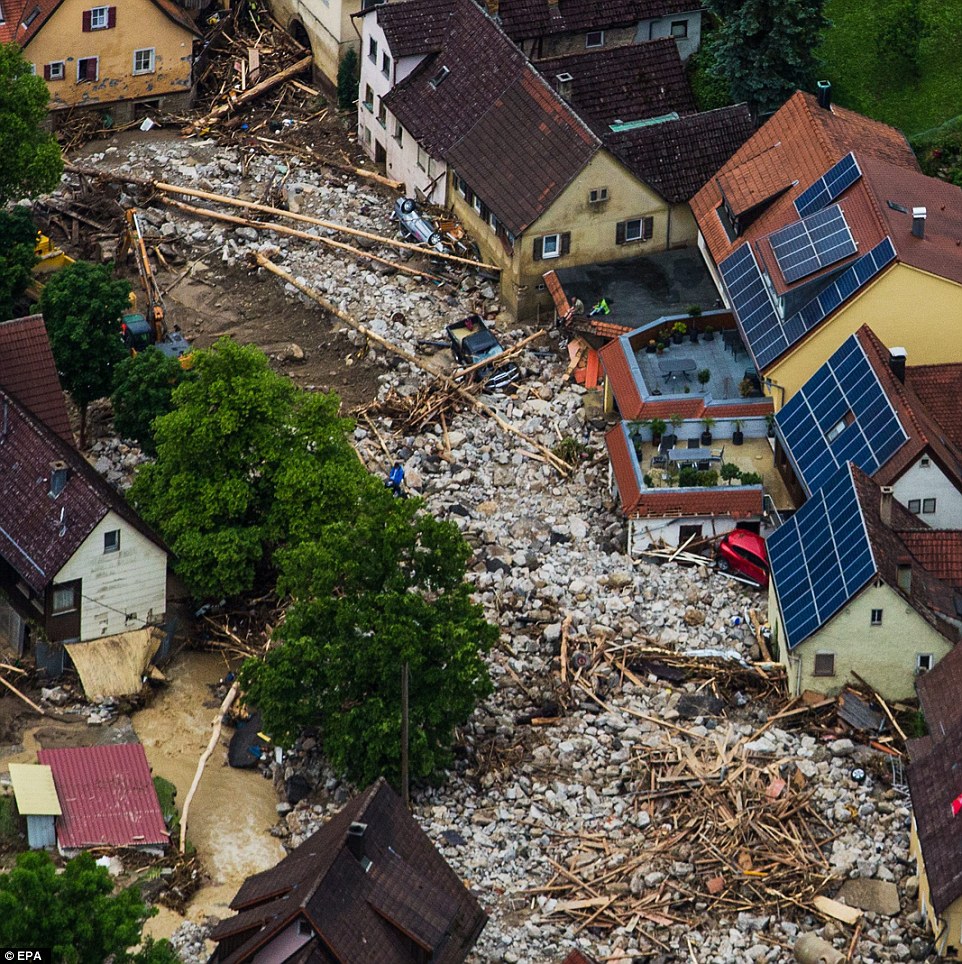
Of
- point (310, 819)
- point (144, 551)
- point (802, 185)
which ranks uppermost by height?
point (802, 185)

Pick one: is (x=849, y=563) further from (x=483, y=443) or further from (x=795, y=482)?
(x=483, y=443)

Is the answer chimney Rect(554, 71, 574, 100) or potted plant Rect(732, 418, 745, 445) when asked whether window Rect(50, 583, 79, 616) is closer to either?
potted plant Rect(732, 418, 745, 445)

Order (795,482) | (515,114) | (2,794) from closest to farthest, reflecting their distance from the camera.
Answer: (2,794)
(795,482)
(515,114)

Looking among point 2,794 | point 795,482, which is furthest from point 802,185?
point 2,794

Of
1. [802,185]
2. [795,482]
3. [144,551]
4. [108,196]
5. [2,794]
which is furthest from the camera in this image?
[108,196]

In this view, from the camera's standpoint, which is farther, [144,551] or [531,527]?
[531,527]

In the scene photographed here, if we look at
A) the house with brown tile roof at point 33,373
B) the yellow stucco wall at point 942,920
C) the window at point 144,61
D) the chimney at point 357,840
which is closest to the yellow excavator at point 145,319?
the house with brown tile roof at point 33,373

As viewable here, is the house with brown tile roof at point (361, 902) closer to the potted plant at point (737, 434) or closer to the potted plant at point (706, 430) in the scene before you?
the potted plant at point (706, 430)

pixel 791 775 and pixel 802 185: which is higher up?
pixel 802 185
